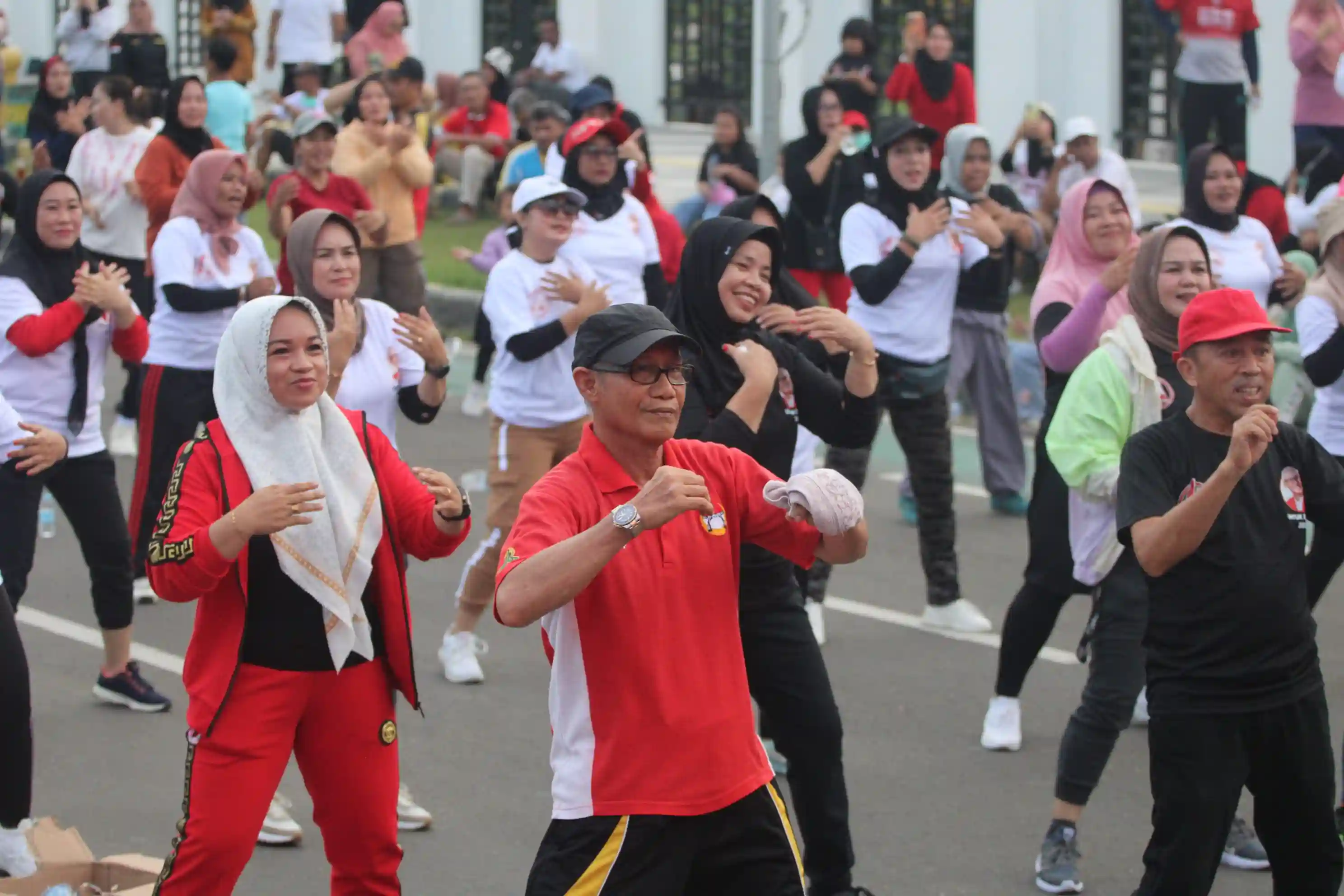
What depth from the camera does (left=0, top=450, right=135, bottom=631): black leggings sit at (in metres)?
7.27

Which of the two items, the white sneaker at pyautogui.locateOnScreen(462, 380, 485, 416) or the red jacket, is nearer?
the red jacket

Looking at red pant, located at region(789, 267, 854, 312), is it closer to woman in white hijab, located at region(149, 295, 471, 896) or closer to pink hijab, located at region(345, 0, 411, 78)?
woman in white hijab, located at region(149, 295, 471, 896)

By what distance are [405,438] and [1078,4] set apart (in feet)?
39.6

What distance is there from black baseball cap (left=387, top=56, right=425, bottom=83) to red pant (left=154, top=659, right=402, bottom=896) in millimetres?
11205

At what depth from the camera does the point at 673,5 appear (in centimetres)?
2892

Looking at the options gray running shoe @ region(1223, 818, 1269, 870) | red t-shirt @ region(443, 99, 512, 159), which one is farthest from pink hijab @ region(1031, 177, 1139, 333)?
red t-shirt @ region(443, 99, 512, 159)

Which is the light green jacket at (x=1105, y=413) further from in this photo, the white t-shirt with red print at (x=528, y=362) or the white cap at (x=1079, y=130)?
the white cap at (x=1079, y=130)

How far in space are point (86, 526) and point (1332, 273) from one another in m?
4.42

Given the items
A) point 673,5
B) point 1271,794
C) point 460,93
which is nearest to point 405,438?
point 1271,794

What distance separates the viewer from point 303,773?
520 centimetres

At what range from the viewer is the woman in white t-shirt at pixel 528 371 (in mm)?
8312

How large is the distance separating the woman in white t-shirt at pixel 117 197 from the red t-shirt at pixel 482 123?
10.3 metres

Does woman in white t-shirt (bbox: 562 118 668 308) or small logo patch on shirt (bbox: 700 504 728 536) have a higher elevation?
woman in white t-shirt (bbox: 562 118 668 308)

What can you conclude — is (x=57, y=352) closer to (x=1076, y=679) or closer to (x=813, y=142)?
(x=1076, y=679)
